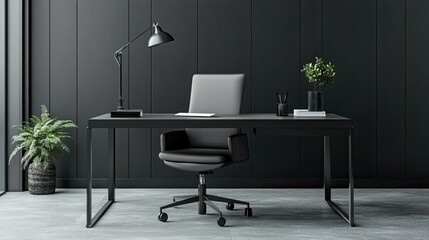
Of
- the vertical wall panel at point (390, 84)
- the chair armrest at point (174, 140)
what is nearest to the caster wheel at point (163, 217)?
the chair armrest at point (174, 140)

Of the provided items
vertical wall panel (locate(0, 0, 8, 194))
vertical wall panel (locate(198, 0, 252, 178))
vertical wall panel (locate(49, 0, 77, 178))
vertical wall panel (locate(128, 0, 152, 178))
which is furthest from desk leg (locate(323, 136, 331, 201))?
vertical wall panel (locate(0, 0, 8, 194))

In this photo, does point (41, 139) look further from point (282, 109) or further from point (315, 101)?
point (315, 101)

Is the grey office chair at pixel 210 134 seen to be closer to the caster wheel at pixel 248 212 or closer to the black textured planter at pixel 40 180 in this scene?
the caster wheel at pixel 248 212

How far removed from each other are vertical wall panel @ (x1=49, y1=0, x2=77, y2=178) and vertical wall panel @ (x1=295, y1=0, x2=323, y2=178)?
2.11 m

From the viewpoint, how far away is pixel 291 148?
5891 mm

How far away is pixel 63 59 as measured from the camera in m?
5.88

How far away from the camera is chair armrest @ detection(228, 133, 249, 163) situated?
4.38 m

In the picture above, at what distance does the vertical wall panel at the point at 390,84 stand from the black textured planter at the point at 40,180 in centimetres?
299

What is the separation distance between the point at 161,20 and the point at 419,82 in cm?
246

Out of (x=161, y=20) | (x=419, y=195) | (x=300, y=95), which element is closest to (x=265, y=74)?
(x=300, y=95)

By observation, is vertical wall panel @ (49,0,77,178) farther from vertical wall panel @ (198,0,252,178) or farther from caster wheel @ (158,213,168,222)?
caster wheel @ (158,213,168,222)

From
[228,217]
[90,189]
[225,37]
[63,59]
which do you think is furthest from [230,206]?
[63,59]

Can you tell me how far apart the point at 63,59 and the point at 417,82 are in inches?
129

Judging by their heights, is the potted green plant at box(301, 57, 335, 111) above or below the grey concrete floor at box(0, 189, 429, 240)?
above
